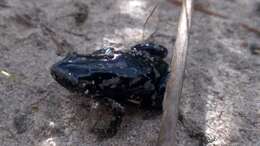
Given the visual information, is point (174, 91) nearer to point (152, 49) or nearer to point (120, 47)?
point (152, 49)

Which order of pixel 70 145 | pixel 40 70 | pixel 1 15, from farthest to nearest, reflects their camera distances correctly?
pixel 1 15 → pixel 40 70 → pixel 70 145

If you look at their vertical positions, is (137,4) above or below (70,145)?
above

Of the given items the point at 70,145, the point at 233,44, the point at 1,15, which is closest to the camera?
the point at 70,145

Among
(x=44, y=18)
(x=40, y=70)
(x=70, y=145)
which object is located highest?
(x=44, y=18)

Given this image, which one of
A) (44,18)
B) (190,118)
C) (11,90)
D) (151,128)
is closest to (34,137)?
(11,90)

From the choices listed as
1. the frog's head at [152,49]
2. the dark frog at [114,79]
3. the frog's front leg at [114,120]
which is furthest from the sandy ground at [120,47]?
the frog's head at [152,49]

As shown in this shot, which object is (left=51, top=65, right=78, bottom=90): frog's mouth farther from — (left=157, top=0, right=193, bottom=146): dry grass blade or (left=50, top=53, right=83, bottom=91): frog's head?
(left=157, top=0, right=193, bottom=146): dry grass blade

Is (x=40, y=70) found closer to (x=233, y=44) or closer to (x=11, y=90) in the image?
(x=11, y=90)

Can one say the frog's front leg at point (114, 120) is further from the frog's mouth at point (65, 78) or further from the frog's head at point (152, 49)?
the frog's head at point (152, 49)
